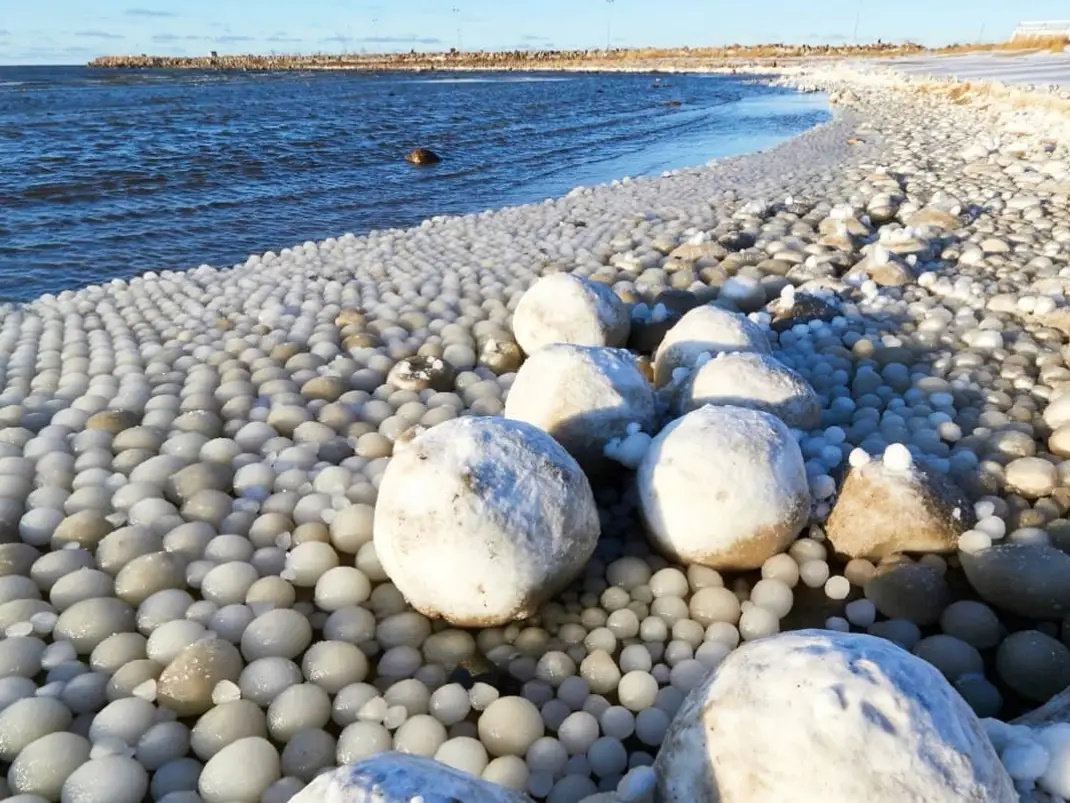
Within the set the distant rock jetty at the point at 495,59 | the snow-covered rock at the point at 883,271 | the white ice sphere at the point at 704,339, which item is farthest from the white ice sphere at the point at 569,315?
the distant rock jetty at the point at 495,59

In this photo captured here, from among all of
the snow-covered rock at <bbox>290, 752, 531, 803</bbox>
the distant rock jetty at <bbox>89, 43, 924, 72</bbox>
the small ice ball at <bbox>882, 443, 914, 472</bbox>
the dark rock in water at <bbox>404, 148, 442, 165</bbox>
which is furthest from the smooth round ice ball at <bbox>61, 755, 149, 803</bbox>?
the distant rock jetty at <bbox>89, 43, 924, 72</bbox>

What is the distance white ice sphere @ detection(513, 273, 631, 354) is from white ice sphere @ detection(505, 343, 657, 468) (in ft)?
2.86

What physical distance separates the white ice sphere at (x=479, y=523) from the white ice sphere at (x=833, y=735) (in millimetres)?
855

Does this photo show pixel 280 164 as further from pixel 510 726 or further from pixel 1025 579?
pixel 1025 579

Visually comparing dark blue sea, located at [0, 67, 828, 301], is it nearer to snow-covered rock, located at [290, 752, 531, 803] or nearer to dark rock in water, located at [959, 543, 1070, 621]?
snow-covered rock, located at [290, 752, 531, 803]

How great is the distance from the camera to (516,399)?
11.5 ft

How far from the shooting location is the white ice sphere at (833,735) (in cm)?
161

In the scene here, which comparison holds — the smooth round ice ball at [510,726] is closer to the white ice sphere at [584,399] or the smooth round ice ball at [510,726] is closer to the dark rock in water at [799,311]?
the white ice sphere at [584,399]

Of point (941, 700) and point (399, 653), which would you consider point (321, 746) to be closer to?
point (399, 653)

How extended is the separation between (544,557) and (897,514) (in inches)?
52.5

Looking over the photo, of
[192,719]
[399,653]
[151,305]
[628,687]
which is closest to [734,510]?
[628,687]

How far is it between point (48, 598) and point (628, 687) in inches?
80.6

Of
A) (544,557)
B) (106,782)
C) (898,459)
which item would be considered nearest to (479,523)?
(544,557)

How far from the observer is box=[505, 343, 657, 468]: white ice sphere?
330 centimetres
